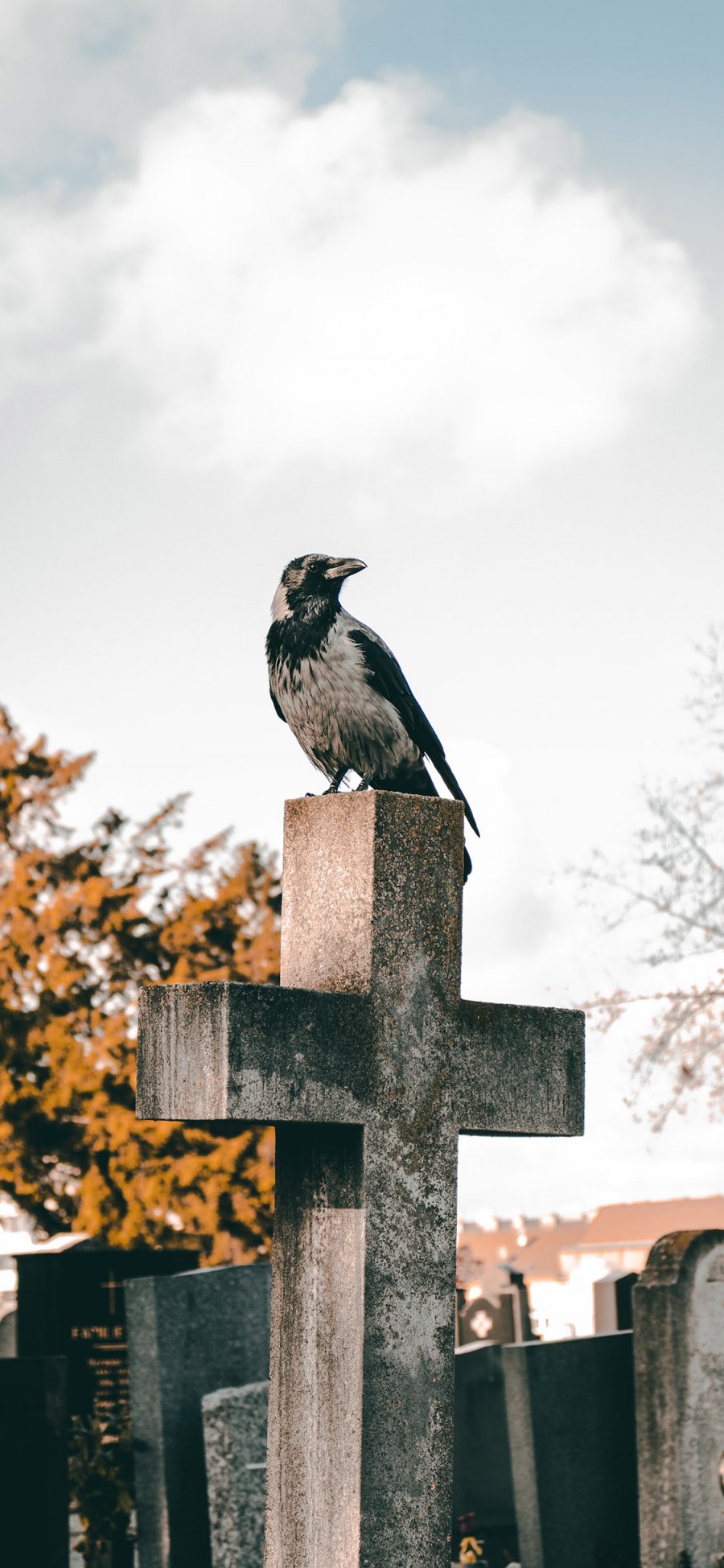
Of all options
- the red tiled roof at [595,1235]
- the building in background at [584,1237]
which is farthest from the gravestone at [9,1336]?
the red tiled roof at [595,1235]

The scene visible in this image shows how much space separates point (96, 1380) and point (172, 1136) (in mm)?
11854

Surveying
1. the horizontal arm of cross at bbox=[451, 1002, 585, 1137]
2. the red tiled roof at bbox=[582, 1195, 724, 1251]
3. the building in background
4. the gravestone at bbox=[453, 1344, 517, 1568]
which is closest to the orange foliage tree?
the gravestone at bbox=[453, 1344, 517, 1568]

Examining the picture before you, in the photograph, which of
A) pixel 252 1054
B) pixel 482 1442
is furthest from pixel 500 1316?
pixel 252 1054

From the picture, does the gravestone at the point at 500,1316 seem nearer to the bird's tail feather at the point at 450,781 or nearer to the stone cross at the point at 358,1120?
the bird's tail feather at the point at 450,781

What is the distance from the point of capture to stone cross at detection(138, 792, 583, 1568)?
3.51m

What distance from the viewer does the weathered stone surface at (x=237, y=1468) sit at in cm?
760

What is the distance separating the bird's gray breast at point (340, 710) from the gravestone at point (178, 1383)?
176 inches

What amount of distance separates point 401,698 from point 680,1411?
4395 millimetres

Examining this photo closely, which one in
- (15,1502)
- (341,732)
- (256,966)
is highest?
(256,966)

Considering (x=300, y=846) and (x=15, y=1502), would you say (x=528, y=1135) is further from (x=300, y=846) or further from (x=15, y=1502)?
(x=15, y=1502)

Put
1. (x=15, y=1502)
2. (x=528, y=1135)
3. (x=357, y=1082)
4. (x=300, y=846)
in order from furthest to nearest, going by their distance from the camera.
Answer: (x=15, y=1502), (x=528, y=1135), (x=300, y=846), (x=357, y=1082)

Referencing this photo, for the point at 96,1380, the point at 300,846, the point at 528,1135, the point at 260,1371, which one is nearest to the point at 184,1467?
the point at 260,1371

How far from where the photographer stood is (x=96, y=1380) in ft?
34.7

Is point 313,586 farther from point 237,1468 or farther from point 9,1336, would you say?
point 9,1336
